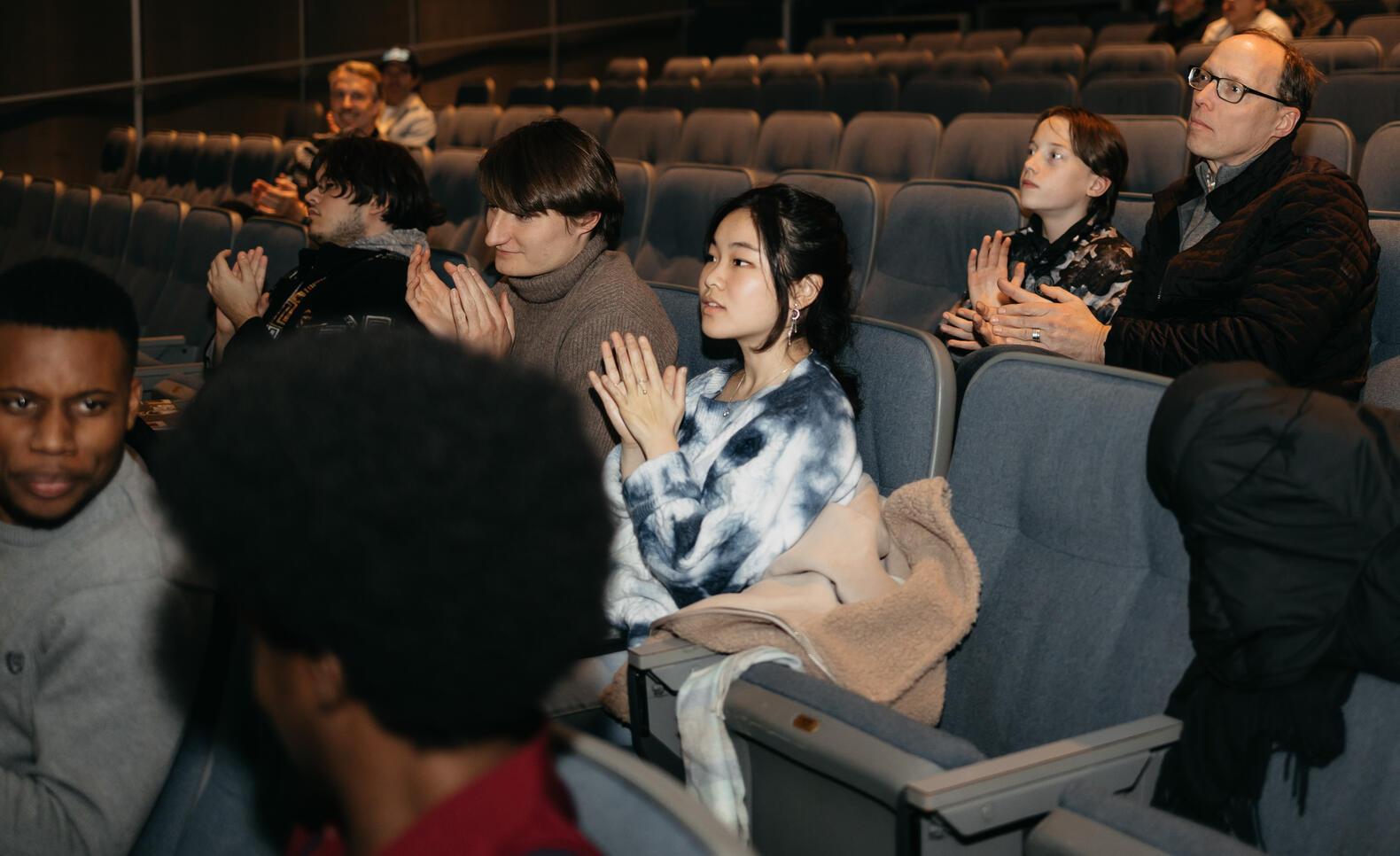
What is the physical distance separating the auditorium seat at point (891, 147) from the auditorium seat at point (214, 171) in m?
3.86

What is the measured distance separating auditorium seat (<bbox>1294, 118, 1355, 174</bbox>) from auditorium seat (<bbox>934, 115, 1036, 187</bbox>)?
89cm

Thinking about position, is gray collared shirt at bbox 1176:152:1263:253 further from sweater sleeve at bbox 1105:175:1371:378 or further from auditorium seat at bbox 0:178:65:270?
auditorium seat at bbox 0:178:65:270

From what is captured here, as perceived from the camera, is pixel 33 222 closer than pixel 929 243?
No

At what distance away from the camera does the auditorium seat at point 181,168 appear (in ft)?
25.0

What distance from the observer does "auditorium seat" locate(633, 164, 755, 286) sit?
382 centimetres

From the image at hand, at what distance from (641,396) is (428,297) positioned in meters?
0.75

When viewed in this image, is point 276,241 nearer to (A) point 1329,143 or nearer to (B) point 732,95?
(A) point 1329,143

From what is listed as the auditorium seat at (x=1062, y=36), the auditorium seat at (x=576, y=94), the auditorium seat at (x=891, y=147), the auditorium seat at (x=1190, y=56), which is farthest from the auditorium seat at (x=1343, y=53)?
the auditorium seat at (x=576, y=94)

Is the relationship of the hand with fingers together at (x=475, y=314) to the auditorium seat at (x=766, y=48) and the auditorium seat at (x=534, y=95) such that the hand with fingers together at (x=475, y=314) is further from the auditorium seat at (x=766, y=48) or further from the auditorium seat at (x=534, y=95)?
the auditorium seat at (x=766, y=48)

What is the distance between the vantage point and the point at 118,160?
8750 millimetres

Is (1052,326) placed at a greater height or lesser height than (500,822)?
lesser

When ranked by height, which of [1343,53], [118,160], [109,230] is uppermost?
[1343,53]

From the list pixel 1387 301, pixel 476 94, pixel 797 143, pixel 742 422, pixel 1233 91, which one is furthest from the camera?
pixel 476 94

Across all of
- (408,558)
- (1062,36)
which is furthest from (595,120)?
(408,558)
